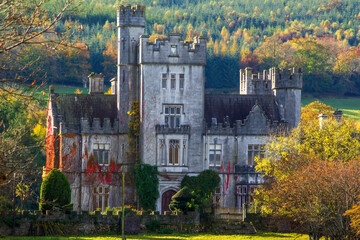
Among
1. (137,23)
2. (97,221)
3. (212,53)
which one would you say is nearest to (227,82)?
(212,53)

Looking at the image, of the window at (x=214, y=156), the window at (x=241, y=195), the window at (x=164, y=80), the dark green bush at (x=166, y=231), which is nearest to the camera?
the dark green bush at (x=166, y=231)

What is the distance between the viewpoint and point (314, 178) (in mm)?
42062

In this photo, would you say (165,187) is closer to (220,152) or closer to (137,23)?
(220,152)

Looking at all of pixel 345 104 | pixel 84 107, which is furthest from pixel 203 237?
pixel 345 104

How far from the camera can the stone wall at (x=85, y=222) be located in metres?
43.9

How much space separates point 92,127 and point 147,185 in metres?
5.72

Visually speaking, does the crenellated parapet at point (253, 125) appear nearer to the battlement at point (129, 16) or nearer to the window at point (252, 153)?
the window at point (252, 153)

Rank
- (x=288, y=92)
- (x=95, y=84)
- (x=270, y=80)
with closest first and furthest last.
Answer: (x=288, y=92) → (x=95, y=84) → (x=270, y=80)

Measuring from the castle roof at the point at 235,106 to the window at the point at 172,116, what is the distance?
8.03 feet

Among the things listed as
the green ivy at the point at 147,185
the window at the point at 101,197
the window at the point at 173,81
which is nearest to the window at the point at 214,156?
the green ivy at the point at 147,185

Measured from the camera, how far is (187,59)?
53219 millimetres

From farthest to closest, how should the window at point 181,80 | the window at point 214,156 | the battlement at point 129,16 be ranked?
the battlement at point 129,16 → the window at point 214,156 → the window at point 181,80

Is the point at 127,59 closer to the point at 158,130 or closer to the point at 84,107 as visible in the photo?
the point at 84,107

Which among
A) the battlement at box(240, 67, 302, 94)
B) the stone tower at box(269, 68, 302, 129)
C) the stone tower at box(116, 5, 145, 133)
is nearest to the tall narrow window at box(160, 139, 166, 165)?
the stone tower at box(116, 5, 145, 133)
